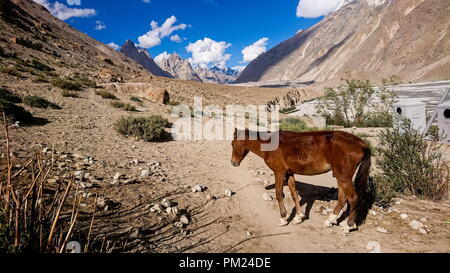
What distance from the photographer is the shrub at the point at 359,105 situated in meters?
22.1

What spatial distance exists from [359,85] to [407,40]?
11227 cm

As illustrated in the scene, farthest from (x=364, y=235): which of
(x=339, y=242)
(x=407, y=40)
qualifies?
(x=407, y=40)

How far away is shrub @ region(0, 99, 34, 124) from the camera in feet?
31.3

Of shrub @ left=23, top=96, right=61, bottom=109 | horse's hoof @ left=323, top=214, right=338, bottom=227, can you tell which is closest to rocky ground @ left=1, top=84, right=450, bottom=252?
horse's hoof @ left=323, top=214, right=338, bottom=227

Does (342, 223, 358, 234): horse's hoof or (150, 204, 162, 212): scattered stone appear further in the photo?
(150, 204, 162, 212): scattered stone

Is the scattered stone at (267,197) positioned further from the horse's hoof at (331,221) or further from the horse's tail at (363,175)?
the horse's tail at (363,175)

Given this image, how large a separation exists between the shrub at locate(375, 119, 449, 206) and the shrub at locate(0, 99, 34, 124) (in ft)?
41.1

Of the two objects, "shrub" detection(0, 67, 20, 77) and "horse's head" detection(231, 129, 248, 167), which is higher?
"shrub" detection(0, 67, 20, 77)

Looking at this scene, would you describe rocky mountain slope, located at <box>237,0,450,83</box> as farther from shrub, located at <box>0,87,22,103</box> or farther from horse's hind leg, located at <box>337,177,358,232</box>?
shrub, located at <box>0,87,22,103</box>

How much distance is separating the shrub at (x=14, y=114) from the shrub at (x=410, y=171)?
1252 centimetres

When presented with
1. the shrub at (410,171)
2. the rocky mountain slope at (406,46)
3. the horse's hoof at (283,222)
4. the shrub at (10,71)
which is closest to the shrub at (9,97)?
the shrub at (10,71)

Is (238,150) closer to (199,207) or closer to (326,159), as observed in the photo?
(199,207)

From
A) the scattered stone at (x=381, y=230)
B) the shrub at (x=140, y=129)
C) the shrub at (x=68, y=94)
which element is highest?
the shrub at (x=68, y=94)
